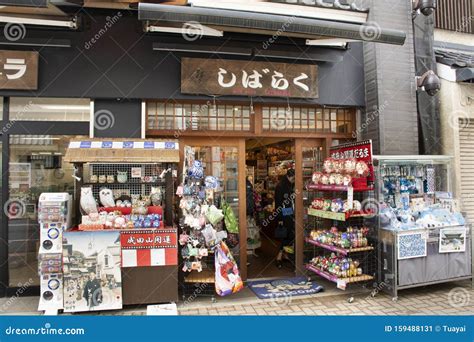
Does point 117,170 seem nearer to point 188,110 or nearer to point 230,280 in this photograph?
point 188,110

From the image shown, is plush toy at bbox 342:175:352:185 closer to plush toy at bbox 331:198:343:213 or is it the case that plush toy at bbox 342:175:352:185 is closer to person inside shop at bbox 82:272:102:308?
plush toy at bbox 331:198:343:213

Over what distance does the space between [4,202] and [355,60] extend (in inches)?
268

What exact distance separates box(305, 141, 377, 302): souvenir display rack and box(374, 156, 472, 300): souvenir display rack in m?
0.21

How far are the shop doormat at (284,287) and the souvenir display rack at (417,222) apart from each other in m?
1.18

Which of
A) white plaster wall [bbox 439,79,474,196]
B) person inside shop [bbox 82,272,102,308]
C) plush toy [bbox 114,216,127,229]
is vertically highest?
white plaster wall [bbox 439,79,474,196]

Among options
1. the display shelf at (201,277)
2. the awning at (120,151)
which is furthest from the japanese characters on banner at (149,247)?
the awning at (120,151)

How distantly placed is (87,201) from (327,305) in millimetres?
3985

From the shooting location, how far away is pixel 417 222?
573cm

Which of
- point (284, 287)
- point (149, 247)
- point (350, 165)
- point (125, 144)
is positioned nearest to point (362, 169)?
point (350, 165)

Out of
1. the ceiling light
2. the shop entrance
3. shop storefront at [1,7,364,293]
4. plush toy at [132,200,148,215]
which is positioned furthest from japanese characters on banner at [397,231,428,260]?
the ceiling light

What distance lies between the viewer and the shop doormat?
224 inches

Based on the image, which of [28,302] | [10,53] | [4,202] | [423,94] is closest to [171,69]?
[10,53]

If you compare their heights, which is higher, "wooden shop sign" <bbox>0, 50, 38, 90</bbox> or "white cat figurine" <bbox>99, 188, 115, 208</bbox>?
"wooden shop sign" <bbox>0, 50, 38, 90</bbox>

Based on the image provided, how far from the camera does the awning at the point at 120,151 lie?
5.06 meters
